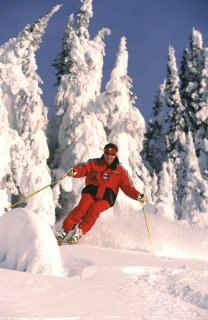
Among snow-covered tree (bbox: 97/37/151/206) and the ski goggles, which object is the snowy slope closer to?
the ski goggles

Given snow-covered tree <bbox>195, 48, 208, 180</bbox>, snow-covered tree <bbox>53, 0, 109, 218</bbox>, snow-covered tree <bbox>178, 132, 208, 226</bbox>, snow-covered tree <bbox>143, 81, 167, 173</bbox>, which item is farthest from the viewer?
snow-covered tree <bbox>143, 81, 167, 173</bbox>

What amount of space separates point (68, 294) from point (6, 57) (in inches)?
548

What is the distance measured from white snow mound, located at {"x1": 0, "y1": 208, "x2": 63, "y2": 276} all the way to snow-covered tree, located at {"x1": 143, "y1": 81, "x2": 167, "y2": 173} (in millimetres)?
33720

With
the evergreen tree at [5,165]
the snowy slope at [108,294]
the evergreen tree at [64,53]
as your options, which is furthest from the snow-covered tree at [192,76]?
the snowy slope at [108,294]

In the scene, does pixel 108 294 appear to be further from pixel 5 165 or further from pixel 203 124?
pixel 203 124

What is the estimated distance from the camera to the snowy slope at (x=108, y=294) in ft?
9.59

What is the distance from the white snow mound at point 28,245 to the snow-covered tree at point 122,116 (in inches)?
463

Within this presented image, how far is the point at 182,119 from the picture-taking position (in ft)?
108

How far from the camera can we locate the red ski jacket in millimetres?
8453

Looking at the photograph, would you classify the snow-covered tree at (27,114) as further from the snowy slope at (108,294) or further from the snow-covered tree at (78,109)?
the snowy slope at (108,294)

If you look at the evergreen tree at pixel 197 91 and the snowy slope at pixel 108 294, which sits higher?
Answer: the evergreen tree at pixel 197 91

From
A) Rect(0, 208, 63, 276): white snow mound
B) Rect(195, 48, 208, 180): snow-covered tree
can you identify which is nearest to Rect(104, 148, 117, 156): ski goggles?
Rect(0, 208, 63, 276): white snow mound

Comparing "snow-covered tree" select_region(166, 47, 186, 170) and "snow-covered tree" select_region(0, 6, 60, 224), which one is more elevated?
"snow-covered tree" select_region(166, 47, 186, 170)

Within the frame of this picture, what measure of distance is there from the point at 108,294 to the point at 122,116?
45.7ft
